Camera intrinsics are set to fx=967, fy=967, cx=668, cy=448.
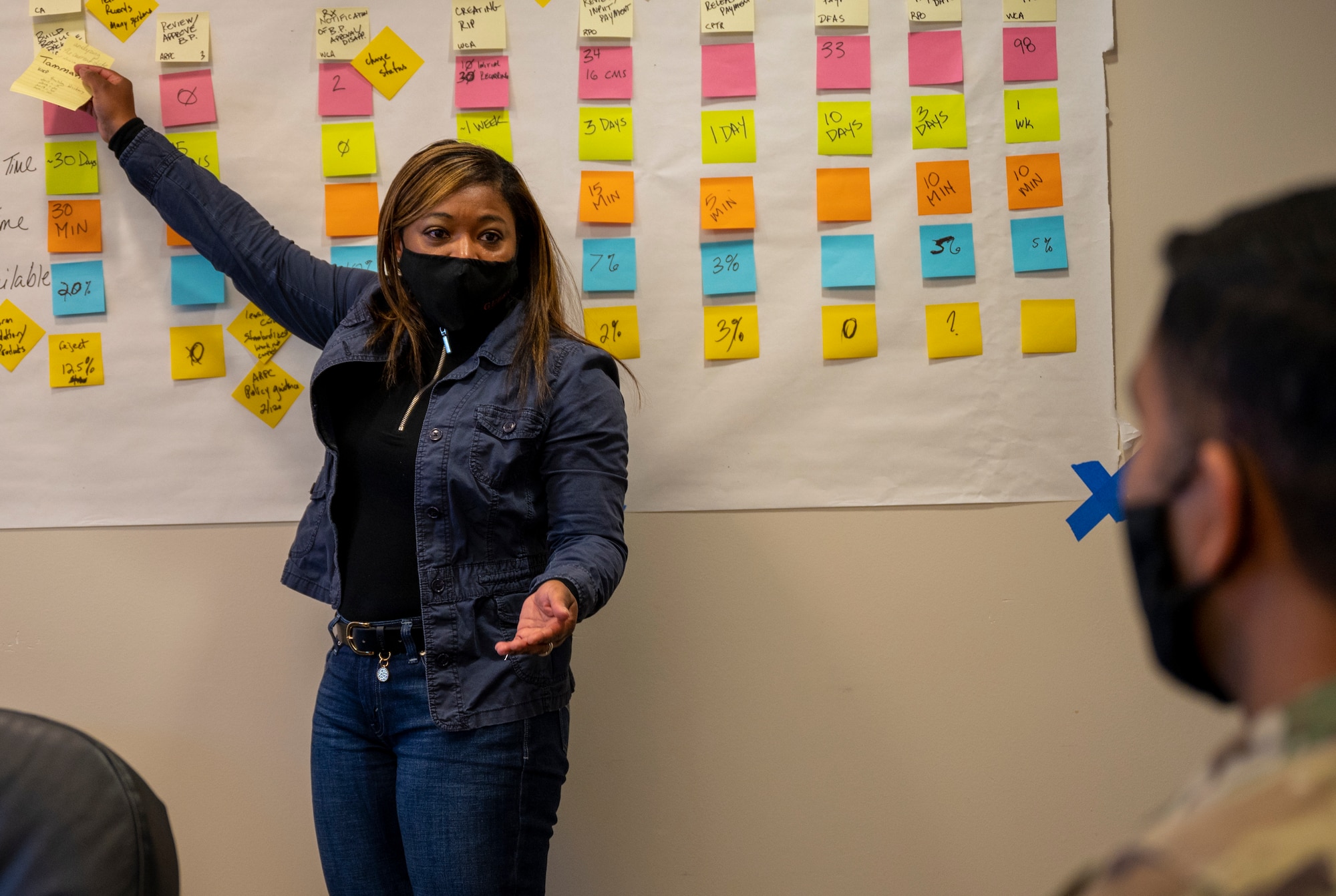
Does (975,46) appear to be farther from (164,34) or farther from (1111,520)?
(164,34)

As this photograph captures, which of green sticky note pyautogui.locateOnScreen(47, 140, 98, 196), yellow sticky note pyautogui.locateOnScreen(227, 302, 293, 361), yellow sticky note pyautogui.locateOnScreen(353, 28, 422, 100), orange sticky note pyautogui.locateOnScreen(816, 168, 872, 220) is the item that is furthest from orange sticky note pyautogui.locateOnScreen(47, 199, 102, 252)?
orange sticky note pyautogui.locateOnScreen(816, 168, 872, 220)

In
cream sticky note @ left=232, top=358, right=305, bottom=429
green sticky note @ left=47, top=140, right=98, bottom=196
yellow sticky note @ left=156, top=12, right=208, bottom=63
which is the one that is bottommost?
cream sticky note @ left=232, top=358, right=305, bottom=429

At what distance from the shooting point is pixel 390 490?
1255 mm

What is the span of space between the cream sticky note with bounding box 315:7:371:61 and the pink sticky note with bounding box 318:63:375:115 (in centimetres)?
2

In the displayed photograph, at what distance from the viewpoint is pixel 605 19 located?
1589 mm

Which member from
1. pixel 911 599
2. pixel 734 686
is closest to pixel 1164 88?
pixel 911 599

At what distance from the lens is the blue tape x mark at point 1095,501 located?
64.0 inches

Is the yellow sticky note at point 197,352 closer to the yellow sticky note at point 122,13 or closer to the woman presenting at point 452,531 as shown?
the woman presenting at point 452,531

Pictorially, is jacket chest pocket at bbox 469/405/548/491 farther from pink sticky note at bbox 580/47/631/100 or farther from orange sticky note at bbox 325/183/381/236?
pink sticky note at bbox 580/47/631/100

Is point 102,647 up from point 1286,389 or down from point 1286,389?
down

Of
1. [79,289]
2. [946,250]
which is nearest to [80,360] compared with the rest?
[79,289]

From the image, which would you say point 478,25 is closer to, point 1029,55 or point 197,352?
point 197,352

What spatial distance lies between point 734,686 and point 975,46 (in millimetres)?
1141

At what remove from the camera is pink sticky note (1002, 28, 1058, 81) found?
1613 millimetres
